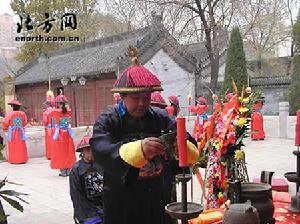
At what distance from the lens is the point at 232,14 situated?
49.3ft

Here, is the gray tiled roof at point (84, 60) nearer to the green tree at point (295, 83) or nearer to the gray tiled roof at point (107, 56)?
the gray tiled roof at point (107, 56)

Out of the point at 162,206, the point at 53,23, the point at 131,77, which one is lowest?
the point at 162,206

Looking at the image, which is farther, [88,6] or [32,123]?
[88,6]

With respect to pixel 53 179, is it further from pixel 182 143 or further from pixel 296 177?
pixel 182 143

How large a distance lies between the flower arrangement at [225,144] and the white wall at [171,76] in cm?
1311

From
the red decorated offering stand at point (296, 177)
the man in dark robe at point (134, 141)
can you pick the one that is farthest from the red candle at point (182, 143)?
the red decorated offering stand at point (296, 177)

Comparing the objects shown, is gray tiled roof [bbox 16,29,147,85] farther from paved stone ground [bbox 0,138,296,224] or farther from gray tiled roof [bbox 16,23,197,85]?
paved stone ground [bbox 0,138,296,224]

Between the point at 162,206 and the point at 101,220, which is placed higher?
the point at 162,206

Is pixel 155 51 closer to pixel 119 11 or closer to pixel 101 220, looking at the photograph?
pixel 119 11

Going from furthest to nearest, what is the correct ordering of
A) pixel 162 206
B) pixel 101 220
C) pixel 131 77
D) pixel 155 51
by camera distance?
pixel 155 51, pixel 101 220, pixel 162 206, pixel 131 77

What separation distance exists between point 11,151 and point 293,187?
245 inches

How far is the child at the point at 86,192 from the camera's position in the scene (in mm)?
2785

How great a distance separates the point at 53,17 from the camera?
24062mm

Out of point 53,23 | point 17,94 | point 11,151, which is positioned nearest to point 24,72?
point 17,94
